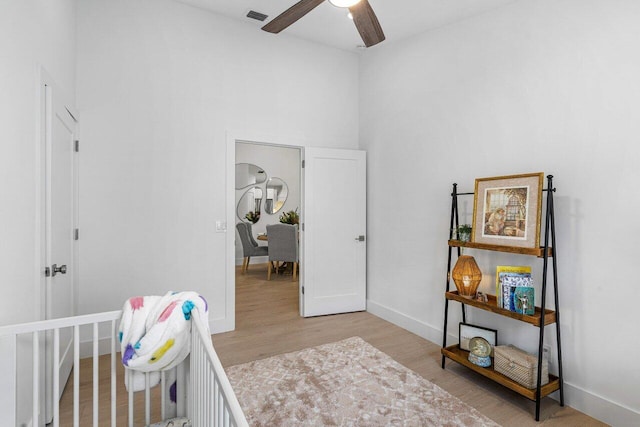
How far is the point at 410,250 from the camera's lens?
3430 mm

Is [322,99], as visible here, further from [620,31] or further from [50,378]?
[50,378]

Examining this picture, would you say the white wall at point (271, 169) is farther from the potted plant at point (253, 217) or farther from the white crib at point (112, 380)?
the white crib at point (112, 380)

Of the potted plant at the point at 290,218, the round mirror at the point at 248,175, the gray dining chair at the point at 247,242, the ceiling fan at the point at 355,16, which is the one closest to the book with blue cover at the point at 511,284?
the ceiling fan at the point at 355,16

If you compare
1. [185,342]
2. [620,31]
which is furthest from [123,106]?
[620,31]

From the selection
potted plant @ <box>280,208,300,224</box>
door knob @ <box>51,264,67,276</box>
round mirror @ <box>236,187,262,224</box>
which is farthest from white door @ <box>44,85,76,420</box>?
round mirror @ <box>236,187,262,224</box>

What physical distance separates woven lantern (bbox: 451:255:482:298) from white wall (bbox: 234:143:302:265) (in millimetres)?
5119

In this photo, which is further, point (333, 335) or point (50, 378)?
point (333, 335)

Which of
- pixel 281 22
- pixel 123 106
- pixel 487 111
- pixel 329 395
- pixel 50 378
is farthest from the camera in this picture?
pixel 123 106

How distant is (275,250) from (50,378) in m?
3.97

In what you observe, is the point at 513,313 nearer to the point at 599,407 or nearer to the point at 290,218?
the point at 599,407

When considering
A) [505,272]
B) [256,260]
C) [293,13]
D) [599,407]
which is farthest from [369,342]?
[256,260]

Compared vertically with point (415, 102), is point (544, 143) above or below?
below

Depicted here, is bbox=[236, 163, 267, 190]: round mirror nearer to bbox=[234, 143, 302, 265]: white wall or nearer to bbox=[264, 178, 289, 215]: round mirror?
bbox=[234, 143, 302, 265]: white wall

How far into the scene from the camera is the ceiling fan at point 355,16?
5.92 ft
